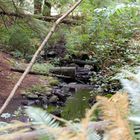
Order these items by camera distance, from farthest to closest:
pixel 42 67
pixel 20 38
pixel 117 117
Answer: pixel 42 67
pixel 20 38
pixel 117 117

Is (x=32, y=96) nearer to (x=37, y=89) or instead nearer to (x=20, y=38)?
(x=37, y=89)

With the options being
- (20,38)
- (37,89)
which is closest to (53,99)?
(37,89)

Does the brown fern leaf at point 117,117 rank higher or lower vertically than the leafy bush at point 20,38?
higher

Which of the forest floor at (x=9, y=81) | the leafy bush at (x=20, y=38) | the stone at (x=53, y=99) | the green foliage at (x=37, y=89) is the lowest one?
the stone at (x=53, y=99)

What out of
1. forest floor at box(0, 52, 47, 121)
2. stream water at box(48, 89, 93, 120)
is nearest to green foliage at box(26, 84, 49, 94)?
forest floor at box(0, 52, 47, 121)

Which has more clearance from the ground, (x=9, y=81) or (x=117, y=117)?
(x=117, y=117)

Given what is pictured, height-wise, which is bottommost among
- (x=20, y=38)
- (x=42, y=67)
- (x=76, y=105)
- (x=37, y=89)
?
(x=76, y=105)

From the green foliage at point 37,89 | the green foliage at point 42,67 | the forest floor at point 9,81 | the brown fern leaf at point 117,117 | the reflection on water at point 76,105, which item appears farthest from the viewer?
the green foliage at point 42,67

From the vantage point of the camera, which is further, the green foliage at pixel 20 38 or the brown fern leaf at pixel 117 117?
the green foliage at pixel 20 38

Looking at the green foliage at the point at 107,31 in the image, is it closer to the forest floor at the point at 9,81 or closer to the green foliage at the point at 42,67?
the forest floor at the point at 9,81

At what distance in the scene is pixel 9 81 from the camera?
1085cm

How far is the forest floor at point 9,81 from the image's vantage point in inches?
359

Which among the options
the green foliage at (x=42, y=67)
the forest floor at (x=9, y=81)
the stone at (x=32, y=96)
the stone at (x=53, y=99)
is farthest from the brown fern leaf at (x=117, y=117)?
the green foliage at (x=42, y=67)

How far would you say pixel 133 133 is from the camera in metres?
0.89
